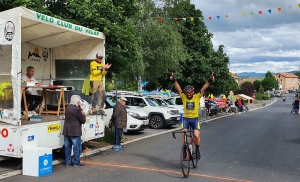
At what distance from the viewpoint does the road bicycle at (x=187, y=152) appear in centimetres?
755

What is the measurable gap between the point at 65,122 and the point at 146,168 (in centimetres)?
215

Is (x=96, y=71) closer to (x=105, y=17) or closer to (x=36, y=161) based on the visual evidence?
(x=105, y=17)

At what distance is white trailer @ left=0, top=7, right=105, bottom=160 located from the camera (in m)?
7.30

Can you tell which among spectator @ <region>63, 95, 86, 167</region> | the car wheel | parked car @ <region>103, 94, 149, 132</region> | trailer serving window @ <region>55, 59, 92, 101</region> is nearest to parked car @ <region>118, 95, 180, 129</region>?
the car wheel

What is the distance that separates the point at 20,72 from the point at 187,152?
388 centimetres

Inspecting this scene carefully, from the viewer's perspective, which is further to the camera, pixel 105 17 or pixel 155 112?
pixel 155 112

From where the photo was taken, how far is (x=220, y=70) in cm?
2992

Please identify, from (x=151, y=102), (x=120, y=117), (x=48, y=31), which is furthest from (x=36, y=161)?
(x=151, y=102)

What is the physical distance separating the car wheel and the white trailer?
824 cm

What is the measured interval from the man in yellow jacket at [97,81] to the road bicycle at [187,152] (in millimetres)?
3159

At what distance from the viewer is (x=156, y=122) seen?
60.3 ft

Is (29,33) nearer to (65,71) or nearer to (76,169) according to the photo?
(65,71)

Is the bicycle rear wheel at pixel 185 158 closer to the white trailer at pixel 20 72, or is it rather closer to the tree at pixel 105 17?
the white trailer at pixel 20 72

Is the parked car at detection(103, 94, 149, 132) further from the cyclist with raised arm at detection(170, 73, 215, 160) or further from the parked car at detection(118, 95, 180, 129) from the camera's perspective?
the cyclist with raised arm at detection(170, 73, 215, 160)
